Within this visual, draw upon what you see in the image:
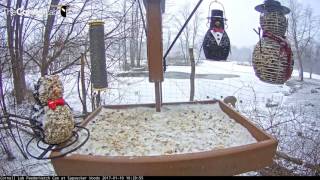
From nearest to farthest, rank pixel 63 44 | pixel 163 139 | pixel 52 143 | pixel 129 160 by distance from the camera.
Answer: pixel 129 160 → pixel 52 143 → pixel 163 139 → pixel 63 44

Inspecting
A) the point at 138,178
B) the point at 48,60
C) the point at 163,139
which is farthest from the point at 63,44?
the point at 138,178

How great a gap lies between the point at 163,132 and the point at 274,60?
765 millimetres

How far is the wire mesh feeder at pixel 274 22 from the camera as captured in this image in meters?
1.95

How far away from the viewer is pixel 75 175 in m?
1.39

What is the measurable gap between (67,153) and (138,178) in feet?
1.01

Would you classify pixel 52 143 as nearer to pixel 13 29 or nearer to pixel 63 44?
pixel 13 29

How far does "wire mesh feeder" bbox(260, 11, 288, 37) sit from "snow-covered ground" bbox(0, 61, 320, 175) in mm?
2228

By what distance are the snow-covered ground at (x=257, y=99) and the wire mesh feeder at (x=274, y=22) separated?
7.31 ft

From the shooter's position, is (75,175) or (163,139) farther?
(163,139)

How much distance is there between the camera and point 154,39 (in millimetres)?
1981

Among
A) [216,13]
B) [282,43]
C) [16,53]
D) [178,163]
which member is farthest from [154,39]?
[16,53]

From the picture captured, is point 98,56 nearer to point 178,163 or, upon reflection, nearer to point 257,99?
point 178,163

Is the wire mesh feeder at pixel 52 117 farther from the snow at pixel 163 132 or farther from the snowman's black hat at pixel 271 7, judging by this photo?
the snowman's black hat at pixel 271 7

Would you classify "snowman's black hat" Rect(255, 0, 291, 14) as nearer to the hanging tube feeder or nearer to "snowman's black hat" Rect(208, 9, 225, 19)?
"snowman's black hat" Rect(208, 9, 225, 19)
